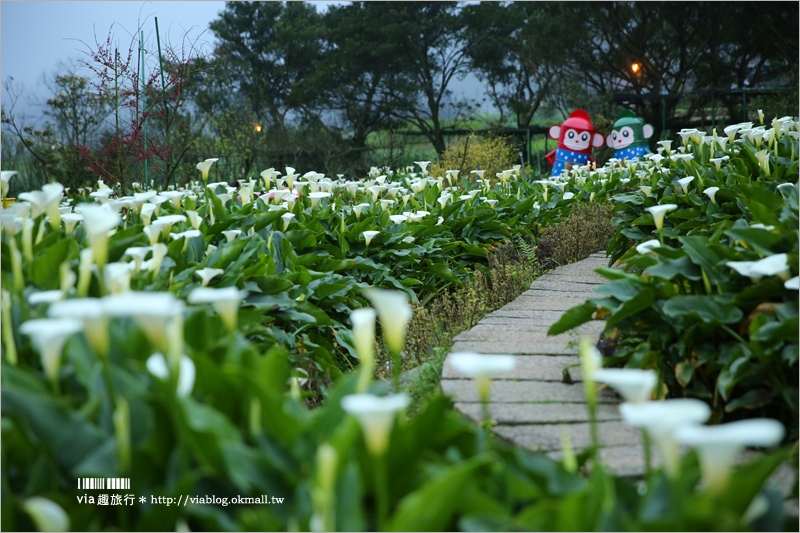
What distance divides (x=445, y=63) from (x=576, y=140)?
12.5 meters

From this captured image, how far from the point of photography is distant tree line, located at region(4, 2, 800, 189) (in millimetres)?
18078

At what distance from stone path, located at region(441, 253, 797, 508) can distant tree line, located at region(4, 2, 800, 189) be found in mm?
14082

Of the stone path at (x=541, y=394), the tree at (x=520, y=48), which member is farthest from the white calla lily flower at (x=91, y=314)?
the tree at (x=520, y=48)

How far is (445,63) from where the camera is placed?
23.4 m

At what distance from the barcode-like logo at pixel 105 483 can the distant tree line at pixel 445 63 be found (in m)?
15.4

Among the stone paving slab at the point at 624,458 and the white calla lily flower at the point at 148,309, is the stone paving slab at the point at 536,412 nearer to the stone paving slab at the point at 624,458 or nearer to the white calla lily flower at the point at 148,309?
the stone paving slab at the point at 624,458

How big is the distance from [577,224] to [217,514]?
176 inches

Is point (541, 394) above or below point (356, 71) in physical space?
below

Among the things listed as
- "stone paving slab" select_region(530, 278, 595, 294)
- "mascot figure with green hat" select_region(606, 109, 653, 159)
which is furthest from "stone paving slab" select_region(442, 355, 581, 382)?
"mascot figure with green hat" select_region(606, 109, 653, 159)

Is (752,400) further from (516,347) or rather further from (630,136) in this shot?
(630,136)

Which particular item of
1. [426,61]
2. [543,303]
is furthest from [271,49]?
[543,303]

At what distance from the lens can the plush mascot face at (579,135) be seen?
1210 centimetres

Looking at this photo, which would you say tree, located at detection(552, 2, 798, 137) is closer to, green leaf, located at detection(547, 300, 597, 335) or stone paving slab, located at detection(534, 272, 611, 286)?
stone paving slab, located at detection(534, 272, 611, 286)

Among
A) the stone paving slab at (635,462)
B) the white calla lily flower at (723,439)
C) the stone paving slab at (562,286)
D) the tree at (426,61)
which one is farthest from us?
the tree at (426,61)
